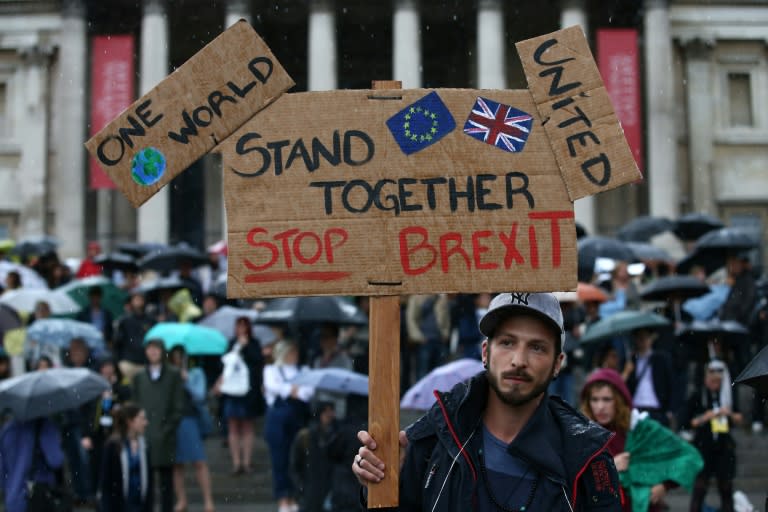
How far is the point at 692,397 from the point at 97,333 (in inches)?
249

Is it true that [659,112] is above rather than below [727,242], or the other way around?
above

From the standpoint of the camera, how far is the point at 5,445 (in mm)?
10906

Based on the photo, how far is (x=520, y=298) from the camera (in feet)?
13.6

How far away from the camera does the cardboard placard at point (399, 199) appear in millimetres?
4348

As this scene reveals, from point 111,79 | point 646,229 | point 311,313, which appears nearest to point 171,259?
point 311,313

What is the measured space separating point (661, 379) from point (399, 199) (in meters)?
8.10

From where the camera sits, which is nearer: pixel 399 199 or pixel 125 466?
pixel 399 199

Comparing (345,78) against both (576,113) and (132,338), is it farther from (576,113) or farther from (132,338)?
(576,113)

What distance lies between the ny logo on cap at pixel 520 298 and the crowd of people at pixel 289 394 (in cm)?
359

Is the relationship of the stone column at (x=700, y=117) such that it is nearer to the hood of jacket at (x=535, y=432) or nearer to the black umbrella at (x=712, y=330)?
the black umbrella at (x=712, y=330)

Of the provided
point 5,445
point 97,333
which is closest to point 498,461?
point 5,445

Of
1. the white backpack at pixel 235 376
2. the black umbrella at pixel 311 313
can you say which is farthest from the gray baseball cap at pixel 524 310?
the black umbrella at pixel 311 313

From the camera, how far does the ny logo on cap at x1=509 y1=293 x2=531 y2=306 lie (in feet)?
13.5

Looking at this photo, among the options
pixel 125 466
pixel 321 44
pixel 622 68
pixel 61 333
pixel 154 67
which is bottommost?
pixel 125 466
